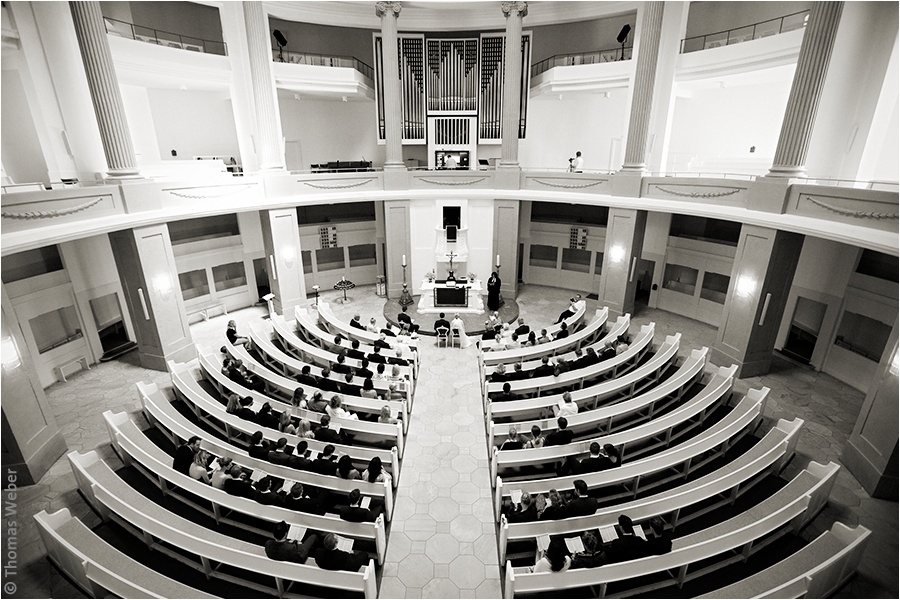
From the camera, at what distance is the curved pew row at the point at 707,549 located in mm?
5289

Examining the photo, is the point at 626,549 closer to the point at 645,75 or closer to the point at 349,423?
the point at 349,423

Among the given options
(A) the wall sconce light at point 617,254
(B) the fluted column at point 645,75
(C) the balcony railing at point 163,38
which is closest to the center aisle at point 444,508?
(A) the wall sconce light at point 617,254

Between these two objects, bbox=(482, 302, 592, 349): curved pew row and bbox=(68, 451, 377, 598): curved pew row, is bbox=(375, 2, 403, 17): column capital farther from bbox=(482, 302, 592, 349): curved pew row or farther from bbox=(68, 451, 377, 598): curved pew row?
bbox=(68, 451, 377, 598): curved pew row

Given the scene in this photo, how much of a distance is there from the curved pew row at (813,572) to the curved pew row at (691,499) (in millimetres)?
1080

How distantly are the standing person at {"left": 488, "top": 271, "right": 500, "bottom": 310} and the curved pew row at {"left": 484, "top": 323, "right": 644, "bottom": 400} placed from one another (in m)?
5.51

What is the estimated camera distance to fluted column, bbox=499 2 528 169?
14746mm

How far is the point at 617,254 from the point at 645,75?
5617 mm

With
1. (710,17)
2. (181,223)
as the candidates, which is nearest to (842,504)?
(710,17)

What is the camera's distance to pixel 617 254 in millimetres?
14141

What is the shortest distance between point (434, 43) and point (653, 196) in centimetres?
1105

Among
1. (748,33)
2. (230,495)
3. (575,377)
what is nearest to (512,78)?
(748,33)

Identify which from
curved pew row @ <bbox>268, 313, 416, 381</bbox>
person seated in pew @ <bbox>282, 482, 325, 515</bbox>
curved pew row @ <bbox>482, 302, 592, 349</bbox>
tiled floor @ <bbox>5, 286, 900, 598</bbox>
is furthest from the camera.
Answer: curved pew row @ <bbox>482, 302, 592, 349</bbox>

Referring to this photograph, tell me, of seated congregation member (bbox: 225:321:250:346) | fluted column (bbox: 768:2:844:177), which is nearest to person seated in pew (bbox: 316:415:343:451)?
seated congregation member (bbox: 225:321:250:346)

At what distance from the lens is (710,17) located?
15906mm
